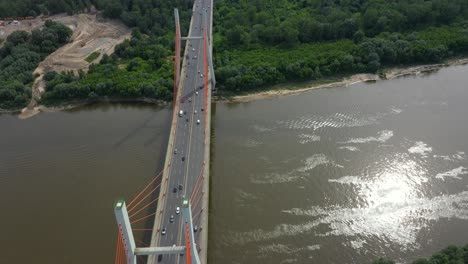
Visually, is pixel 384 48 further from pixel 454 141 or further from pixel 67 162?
pixel 67 162

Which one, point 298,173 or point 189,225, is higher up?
point 189,225

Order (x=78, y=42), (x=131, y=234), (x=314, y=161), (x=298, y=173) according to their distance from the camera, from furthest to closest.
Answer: (x=78, y=42) < (x=314, y=161) < (x=298, y=173) < (x=131, y=234)

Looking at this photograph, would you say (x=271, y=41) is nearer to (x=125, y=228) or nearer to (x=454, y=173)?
(x=454, y=173)

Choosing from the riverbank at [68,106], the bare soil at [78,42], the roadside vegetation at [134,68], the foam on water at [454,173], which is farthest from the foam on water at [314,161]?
the bare soil at [78,42]

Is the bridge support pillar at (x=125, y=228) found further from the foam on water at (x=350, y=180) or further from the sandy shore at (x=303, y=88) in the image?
→ the sandy shore at (x=303, y=88)

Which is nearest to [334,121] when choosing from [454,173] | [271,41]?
[454,173]
